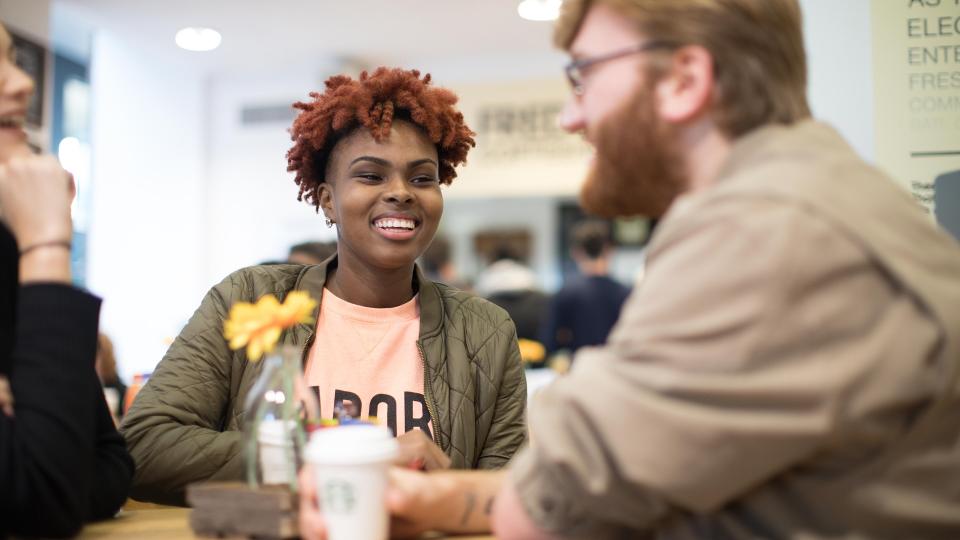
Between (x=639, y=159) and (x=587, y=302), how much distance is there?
451cm

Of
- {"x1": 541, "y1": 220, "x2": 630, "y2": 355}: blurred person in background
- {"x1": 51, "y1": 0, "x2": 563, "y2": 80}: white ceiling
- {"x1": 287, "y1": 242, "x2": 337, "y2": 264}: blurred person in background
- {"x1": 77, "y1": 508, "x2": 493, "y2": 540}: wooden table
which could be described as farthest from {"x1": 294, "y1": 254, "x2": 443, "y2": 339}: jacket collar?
{"x1": 51, "y1": 0, "x2": 563, "y2": 80}: white ceiling

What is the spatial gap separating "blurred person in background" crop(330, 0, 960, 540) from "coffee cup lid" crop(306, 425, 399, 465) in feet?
0.50

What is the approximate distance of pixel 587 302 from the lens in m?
5.57

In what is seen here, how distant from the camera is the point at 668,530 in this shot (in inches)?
36.4

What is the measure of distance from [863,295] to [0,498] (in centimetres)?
100

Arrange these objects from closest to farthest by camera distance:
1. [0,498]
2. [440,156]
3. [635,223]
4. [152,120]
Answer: [0,498] < [440,156] < [152,120] < [635,223]

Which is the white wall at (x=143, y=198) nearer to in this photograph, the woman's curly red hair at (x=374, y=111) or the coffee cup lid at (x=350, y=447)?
the woman's curly red hair at (x=374, y=111)

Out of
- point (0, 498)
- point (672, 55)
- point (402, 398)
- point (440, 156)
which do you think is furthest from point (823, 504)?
point (440, 156)

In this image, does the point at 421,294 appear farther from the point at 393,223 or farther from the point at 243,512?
the point at 243,512

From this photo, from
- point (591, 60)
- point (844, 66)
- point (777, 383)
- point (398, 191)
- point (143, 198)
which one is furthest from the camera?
point (143, 198)

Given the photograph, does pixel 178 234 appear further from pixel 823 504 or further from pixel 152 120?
pixel 823 504

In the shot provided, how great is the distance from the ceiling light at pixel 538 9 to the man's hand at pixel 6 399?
4.73m

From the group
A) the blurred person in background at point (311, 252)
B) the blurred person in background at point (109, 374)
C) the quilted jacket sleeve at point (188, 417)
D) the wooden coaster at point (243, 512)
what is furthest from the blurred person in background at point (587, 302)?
the wooden coaster at point (243, 512)

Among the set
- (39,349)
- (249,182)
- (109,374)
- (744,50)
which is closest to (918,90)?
(744,50)
